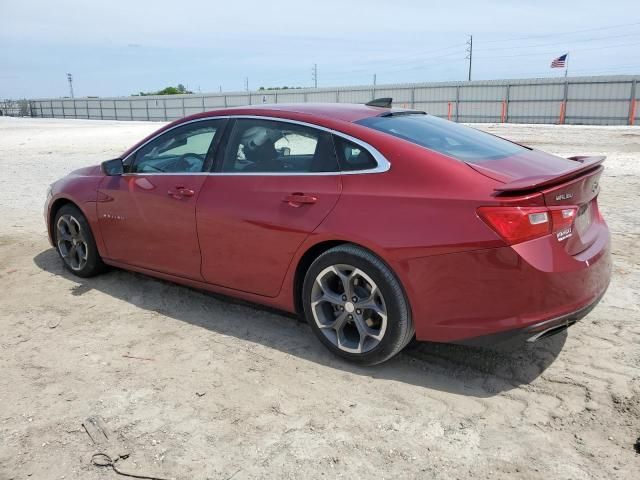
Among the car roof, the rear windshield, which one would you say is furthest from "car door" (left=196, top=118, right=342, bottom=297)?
the rear windshield

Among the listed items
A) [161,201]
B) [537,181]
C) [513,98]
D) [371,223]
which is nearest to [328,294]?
[371,223]

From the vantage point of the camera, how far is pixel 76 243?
529 cm

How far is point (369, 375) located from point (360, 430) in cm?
58

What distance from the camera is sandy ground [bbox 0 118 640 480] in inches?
104

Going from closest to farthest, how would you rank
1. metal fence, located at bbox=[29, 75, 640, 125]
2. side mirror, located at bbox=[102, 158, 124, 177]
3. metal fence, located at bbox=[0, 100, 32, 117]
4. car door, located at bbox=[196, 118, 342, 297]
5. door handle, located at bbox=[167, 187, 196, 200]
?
1. car door, located at bbox=[196, 118, 342, 297]
2. door handle, located at bbox=[167, 187, 196, 200]
3. side mirror, located at bbox=[102, 158, 124, 177]
4. metal fence, located at bbox=[29, 75, 640, 125]
5. metal fence, located at bbox=[0, 100, 32, 117]

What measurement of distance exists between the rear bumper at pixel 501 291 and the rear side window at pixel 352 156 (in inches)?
27.0

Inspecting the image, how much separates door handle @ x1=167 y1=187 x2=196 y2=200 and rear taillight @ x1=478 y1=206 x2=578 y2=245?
2188 mm

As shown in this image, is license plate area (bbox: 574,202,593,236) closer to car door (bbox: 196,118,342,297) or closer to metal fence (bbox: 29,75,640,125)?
car door (bbox: 196,118,342,297)

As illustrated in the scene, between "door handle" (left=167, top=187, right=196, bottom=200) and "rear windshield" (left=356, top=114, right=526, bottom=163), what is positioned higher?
"rear windshield" (left=356, top=114, right=526, bottom=163)

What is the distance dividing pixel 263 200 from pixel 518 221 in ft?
5.41

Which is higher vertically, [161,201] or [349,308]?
[161,201]

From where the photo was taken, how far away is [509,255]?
2.88 meters

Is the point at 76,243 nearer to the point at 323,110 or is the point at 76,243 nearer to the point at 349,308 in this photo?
the point at 323,110

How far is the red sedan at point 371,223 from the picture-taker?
9.68 ft
